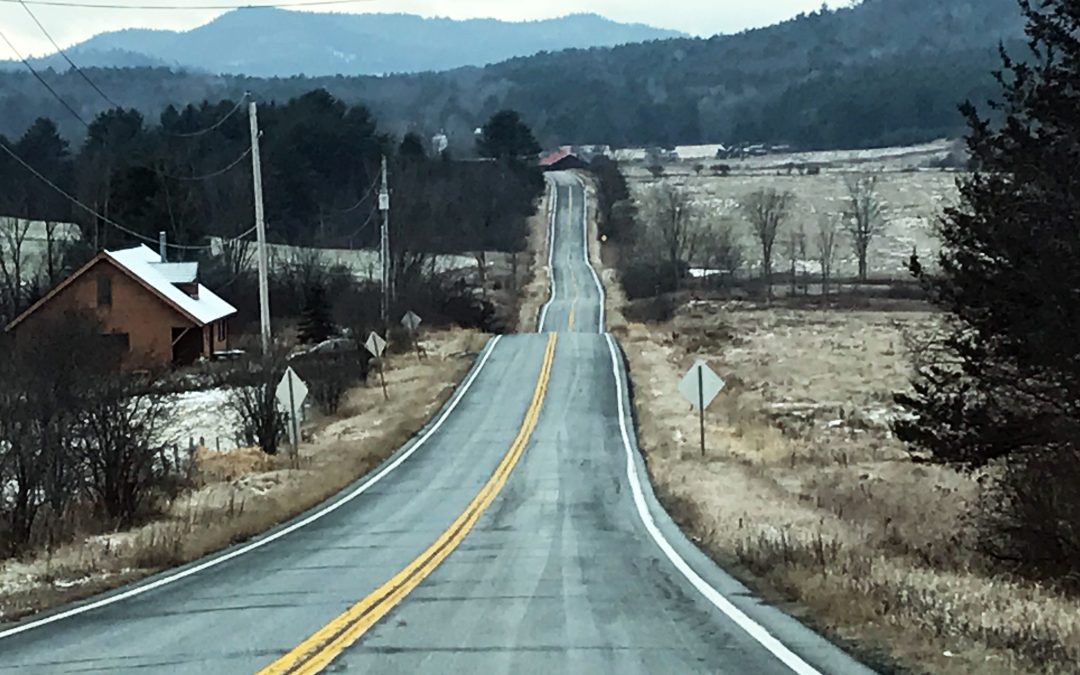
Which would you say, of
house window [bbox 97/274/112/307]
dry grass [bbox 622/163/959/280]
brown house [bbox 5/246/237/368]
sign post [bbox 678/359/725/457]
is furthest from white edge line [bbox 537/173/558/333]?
sign post [bbox 678/359/725/457]

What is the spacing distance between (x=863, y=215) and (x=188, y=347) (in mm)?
63901

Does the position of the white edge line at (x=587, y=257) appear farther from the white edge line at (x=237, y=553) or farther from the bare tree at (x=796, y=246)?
the white edge line at (x=237, y=553)

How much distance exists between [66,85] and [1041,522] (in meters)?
190

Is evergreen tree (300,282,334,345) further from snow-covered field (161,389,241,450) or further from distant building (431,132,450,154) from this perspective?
distant building (431,132,450,154)

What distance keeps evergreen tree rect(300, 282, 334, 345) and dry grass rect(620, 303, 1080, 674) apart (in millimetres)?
15637

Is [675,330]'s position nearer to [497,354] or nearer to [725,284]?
[497,354]

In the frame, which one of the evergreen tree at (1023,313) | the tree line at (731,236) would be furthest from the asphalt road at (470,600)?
the tree line at (731,236)

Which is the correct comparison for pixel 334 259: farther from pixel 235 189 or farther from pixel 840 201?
pixel 840 201

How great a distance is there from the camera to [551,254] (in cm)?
11369

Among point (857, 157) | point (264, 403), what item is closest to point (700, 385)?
point (264, 403)

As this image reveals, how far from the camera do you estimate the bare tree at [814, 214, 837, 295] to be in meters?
91.3

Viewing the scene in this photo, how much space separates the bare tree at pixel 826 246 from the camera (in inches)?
3594

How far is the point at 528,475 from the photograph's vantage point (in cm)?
2805

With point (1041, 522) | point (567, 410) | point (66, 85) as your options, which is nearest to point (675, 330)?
point (567, 410)
